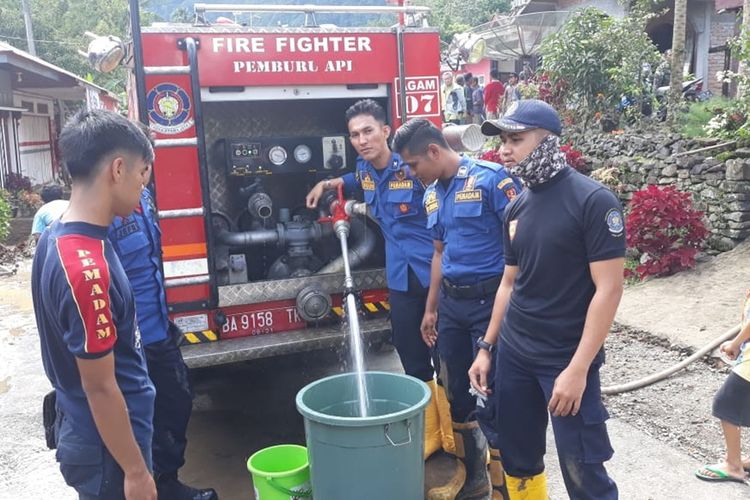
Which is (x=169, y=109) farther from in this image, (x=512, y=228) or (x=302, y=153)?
(x=512, y=228)

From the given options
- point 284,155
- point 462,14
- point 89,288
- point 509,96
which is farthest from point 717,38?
point 462,14

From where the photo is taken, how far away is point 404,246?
3.78 metres

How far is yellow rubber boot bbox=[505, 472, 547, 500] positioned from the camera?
270 cm

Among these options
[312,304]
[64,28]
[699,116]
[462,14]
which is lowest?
[312,304]

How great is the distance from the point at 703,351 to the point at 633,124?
5595 millimetres

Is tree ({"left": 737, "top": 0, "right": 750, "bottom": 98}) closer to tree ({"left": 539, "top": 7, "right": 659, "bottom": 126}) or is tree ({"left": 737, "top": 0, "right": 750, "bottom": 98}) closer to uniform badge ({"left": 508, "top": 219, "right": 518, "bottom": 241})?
tree ({"left": 539, "top": 7, "right": 659, "bottom": 126})

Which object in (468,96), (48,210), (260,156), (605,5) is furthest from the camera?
(468,96)

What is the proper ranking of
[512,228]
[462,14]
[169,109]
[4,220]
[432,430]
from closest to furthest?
[512,228] → [169,109] → [432,430] → [4,220] → [462,14]

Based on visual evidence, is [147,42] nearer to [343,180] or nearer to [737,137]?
[343,180]

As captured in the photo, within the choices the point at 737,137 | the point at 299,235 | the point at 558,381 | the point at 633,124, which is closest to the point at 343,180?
the point at 299,235

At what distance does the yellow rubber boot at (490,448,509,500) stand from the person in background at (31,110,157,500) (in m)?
1.65

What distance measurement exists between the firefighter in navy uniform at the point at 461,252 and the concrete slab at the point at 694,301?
270 cm

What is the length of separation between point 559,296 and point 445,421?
1749 mm

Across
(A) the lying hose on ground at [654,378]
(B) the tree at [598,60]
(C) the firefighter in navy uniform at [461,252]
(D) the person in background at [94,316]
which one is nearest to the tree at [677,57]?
(B) the tree at [598,60]
